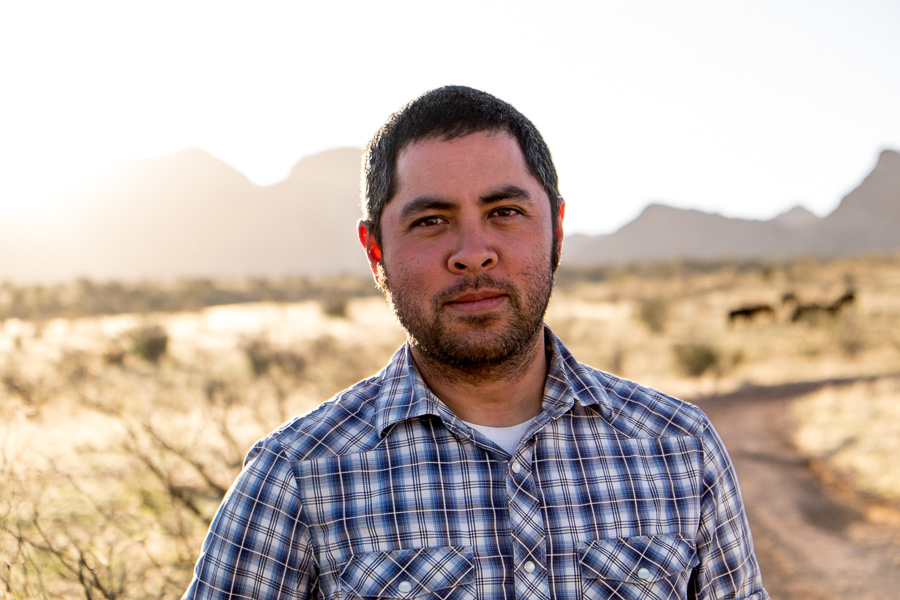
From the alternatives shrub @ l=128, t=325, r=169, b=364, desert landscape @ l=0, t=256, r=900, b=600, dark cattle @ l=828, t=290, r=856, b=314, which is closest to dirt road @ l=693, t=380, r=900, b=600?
desert landscape @ l=0, t=256, r=900, b=600

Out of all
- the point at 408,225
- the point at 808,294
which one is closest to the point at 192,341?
the point at 408,225

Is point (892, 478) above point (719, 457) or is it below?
below

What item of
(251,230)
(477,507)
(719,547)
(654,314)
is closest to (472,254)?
(477,507)

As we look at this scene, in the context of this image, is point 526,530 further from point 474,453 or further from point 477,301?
point 477,301

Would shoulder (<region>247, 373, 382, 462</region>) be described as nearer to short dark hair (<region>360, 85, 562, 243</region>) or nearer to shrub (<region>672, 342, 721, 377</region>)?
short dark hair (<region>360, 85, 562, 243</region>)

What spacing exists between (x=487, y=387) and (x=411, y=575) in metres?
0.48

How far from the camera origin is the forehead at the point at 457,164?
175 centimetres

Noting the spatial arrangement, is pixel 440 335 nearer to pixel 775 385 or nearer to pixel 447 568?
pixel 447 568

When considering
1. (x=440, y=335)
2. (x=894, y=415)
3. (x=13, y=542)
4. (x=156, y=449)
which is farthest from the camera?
(x=894, y=415)

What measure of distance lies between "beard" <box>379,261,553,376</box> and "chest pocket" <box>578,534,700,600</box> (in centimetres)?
47

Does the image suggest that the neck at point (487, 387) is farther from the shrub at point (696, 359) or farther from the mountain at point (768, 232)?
the mountain at point (768, 232)

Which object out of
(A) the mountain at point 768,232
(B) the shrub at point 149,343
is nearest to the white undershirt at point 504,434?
(B) the shrub at point 149,343

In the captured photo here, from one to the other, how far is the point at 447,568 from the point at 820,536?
6.00 meters

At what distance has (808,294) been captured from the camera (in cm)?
2823
